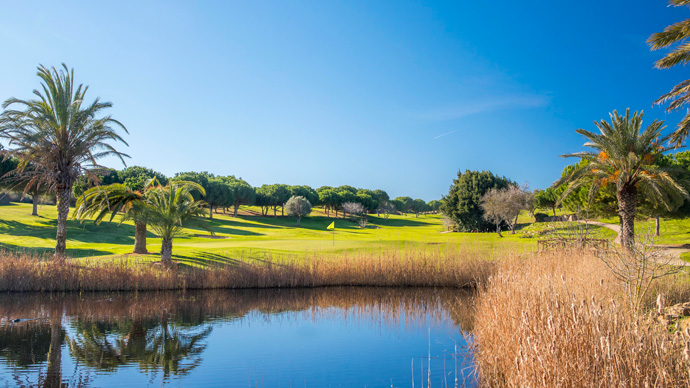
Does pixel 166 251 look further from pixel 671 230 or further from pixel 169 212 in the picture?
pixel 671 230

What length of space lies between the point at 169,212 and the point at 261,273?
467 centimetres

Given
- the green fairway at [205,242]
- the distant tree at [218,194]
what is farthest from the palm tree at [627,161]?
the distant tree at [218,194]

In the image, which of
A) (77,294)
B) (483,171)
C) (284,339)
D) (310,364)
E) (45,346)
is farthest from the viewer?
(483,171)

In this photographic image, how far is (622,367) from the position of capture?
452 cm

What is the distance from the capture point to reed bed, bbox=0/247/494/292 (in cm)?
1720

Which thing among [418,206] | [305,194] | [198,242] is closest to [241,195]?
[305,194]

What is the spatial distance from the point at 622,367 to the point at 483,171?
55.9 m

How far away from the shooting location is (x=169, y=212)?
1878 centimetres

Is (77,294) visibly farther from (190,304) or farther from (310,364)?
(310,364)

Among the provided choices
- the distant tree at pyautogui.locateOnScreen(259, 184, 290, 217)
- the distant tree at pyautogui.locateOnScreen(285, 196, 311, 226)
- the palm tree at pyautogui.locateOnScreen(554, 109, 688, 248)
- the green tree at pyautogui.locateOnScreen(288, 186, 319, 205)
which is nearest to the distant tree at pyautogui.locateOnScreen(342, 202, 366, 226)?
the green tree at pyautogui.locateOnScreen(288, 186, 319, 205)

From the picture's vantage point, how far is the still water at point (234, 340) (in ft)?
28.6

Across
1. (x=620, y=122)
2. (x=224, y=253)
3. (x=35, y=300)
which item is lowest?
(x=35, y=300)

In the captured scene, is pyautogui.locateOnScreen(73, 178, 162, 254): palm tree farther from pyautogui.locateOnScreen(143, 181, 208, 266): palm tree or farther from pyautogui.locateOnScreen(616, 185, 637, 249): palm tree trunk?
pyautogui.locateOnScreen(616, 185, 637, 249): palm tree trunk

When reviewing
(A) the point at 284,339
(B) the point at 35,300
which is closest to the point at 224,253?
(B) the point at 35,300
